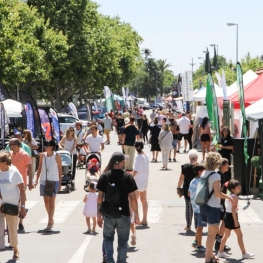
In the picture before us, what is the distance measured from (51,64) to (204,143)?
104 ft

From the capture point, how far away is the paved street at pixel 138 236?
474 inches

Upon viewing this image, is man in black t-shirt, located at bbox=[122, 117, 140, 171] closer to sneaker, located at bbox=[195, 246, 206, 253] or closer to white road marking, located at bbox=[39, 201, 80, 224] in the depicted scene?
Answer: white road marking, located at bbox=[39, 201, 80, 224]

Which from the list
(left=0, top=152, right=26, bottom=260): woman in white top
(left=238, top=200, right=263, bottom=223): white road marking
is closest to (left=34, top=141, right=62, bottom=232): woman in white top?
(left=0, top=152, right=26, bottom=260): woman in white top

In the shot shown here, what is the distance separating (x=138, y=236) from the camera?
14.1 meters

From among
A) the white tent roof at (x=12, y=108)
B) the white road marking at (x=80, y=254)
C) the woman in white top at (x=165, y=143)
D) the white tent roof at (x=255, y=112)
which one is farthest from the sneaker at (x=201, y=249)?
the white tent roof at (x=12, y=108)

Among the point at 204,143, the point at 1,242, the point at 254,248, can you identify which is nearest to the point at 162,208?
the point at 254,248

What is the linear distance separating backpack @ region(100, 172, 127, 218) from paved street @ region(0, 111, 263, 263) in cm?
164

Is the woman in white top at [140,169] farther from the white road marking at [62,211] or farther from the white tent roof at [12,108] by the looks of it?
the white tent roof at [12,108]

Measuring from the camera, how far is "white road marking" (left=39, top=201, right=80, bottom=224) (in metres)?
16.0

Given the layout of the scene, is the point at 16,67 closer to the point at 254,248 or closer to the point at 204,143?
the point at 204,143

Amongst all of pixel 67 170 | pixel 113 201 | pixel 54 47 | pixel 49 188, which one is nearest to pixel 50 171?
pixel 49 188

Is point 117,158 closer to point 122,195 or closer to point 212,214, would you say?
point 122,195

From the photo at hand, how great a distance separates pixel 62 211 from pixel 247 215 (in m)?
3.82

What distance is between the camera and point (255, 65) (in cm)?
10206
